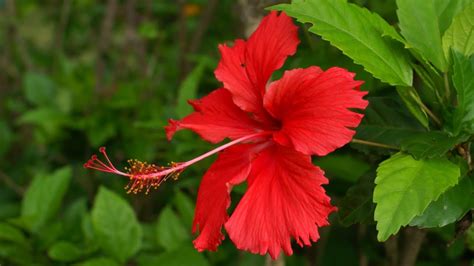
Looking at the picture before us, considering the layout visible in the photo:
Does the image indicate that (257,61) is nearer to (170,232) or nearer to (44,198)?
(170,232)

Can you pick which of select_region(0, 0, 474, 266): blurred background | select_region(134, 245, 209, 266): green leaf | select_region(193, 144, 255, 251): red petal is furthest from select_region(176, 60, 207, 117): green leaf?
select_region(193, 144, 255, 251): red petal

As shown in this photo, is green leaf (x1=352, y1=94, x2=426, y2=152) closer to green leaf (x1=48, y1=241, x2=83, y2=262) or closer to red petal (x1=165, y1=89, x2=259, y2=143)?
red petal (x1=165, y1=89, x2=259, y2=143)

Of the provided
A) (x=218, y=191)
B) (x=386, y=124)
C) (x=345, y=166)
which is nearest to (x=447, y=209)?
(x=386, y=124)

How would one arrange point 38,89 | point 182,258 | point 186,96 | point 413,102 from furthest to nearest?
point 38,89 < point 186,96 < point 182,258 < point 413,102

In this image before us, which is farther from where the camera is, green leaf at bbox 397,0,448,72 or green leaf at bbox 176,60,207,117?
green leaf at bbox 176,60,207,117

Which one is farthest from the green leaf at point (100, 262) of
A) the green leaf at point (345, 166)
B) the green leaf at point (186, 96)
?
the green leaf at point (345, 166)
